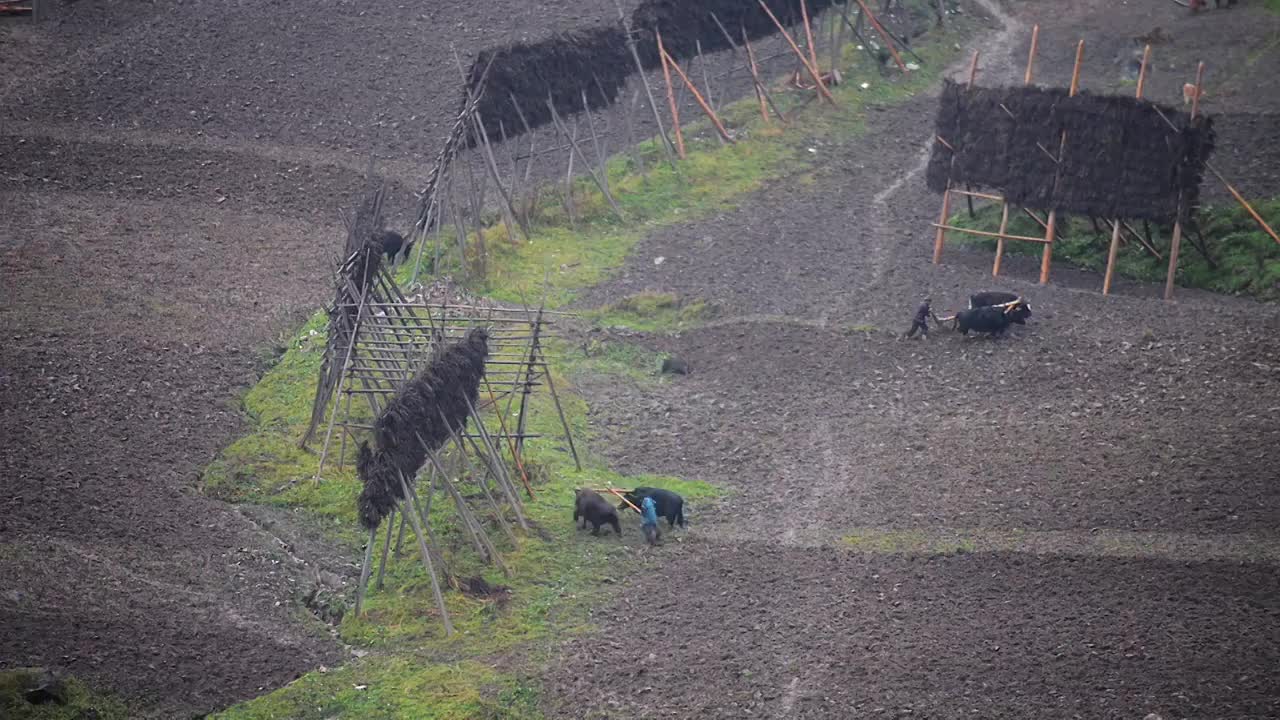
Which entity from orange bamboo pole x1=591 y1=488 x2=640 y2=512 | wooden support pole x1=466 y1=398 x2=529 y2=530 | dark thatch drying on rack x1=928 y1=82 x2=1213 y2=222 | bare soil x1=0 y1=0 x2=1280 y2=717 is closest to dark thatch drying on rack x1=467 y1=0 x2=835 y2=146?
bare soil x1=0 y1=0 x2=1280 y2=717

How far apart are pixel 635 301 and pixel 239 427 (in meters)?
7.25

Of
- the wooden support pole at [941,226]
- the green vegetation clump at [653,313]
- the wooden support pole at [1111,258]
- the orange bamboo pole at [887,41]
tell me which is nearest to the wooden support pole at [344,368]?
the green vegetation clump at [653,313]

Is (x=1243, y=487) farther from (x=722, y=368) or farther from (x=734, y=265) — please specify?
(x=734, y=265)

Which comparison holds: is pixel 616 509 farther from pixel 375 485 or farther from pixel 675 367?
pixel 675 367

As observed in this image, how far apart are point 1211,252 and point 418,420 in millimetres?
15153

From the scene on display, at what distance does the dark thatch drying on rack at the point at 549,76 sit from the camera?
89.4 ft

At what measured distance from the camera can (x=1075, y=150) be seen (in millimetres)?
25109

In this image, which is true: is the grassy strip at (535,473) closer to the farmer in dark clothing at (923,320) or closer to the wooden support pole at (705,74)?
the wooden support pole at (705,74)

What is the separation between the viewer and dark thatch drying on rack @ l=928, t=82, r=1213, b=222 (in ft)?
79.6

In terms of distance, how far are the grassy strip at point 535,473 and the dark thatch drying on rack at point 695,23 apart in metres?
1.74

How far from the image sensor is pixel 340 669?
15.1m

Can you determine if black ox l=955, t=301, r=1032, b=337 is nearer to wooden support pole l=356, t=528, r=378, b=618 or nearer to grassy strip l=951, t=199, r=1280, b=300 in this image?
grassy strip l=951, t=199, r=1280, b=300

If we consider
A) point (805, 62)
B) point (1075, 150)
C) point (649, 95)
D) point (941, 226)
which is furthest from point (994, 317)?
point (805, 62)

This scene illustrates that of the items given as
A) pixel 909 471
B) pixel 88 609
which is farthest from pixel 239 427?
pixel 909 471
